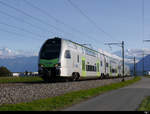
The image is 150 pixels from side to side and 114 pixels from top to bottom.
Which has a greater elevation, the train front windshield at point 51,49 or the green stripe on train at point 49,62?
the train front windshield at point 51,49

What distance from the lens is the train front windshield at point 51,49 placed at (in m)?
27.5

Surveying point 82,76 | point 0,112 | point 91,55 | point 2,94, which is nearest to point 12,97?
point 2,94

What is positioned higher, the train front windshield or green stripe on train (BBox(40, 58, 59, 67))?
the train front windshield

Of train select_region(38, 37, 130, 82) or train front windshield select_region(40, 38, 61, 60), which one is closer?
train select_region(38, 37, 130, 82)

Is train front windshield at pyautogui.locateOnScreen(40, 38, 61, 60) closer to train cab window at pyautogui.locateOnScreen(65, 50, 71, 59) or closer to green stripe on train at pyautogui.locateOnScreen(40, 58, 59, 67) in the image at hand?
green stripe on train at pyautogui.locateOnScreen(40, 58, 59, 67)

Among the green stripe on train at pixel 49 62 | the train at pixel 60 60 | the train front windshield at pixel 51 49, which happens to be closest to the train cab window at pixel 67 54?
the train at pixel 60 60

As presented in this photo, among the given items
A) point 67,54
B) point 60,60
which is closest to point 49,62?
point 60,60

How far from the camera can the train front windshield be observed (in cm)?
2755

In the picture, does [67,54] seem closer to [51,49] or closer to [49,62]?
[51,49]

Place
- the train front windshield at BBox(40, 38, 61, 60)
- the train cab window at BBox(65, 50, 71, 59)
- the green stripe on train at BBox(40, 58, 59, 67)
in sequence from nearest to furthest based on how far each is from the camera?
the green stripe on train at BBox(40, 58, 59, 67)
the train front windshield at BBox(40, 38, 61, 60)
the train cab window at BBox(65, 50, 71, 59)

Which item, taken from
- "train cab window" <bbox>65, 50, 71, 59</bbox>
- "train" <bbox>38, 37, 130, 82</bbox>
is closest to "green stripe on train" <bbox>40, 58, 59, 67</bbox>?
"train" <bbox>38, 37, 130, 82</bbox>

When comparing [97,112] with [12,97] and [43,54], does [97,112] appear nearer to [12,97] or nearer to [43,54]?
[12,97]

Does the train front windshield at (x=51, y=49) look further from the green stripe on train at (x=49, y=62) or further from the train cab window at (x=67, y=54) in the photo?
the train cab window at (x=67, y=54)

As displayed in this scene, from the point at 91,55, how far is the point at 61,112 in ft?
89.2
